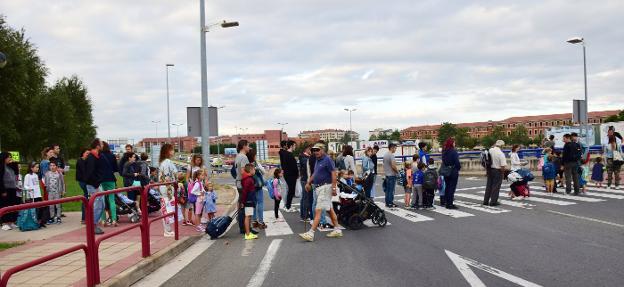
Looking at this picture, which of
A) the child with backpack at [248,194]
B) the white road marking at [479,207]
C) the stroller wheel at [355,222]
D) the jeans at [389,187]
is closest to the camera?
the child with backpack at [248,194]

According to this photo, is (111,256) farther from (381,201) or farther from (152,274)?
(381,201)

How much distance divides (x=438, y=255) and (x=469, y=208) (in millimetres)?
6021

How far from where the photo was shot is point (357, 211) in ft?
33.0

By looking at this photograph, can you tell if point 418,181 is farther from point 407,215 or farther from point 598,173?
point 598,173

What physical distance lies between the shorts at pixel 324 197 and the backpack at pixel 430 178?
13.5ft

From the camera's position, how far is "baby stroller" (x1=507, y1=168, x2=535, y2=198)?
14.2 m

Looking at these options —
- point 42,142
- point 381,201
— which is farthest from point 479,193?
point 42,142

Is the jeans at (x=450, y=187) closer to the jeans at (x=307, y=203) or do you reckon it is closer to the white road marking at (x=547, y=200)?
the white road marking at (x=547, y=200)

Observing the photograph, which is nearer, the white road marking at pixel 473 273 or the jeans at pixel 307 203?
the white road marking at pixel 473 273

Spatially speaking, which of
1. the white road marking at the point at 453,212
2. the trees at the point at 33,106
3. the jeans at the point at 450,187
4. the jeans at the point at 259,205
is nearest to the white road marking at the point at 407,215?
the white road marking at the point at 453,212

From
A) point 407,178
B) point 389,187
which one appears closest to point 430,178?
point 407,178

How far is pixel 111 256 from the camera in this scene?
7129mm

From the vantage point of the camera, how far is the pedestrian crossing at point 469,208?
1066 cm

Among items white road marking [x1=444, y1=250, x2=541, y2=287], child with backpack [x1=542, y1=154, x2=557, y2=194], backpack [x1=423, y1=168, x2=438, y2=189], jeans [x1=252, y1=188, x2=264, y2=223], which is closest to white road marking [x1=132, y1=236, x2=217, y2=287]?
jeans [x1=252, y1=188, x2=264, y2=223]
